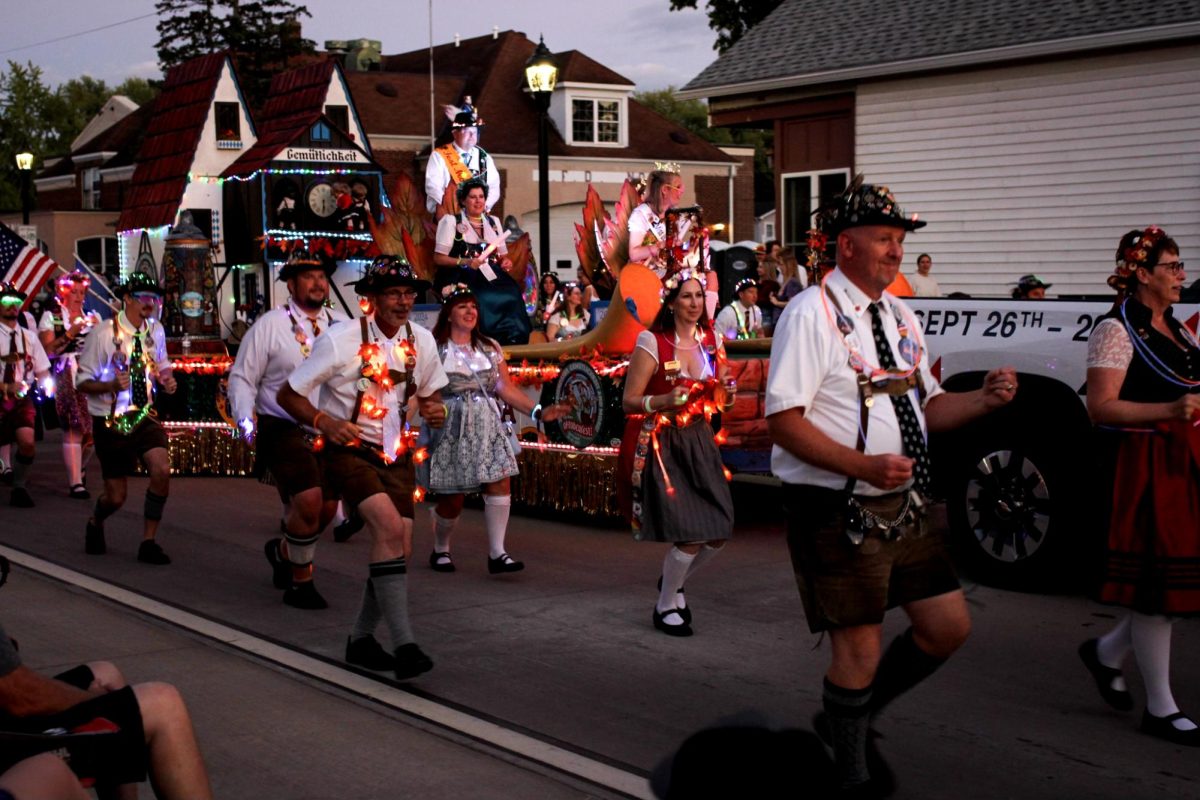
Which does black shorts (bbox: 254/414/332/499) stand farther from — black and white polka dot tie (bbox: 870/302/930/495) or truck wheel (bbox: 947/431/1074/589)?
black and white polka dot tie (bbox: 870/302/930/495)

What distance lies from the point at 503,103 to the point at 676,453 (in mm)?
39366

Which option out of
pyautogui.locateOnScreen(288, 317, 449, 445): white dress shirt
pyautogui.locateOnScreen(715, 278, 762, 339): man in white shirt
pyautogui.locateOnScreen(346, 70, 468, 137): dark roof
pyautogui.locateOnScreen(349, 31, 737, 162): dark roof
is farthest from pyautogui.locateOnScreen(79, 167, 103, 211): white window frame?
pyautogui.locateOnScreen(288, 317, 449, 445): white dress shirt

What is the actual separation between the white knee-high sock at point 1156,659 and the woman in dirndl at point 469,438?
438cm

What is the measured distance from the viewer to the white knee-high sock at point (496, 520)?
9391 mm

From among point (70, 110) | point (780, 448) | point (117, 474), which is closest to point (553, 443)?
point (117, 474)

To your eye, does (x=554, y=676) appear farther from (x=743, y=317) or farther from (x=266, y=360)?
(x=743, y=317)

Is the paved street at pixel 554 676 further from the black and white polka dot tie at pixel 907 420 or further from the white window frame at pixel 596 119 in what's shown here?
the white window frame at pixel 596 119

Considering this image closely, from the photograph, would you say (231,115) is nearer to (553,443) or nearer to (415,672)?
(553,443)

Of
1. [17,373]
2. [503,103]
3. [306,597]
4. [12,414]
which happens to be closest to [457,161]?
[17,373]

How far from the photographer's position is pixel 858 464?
15.0 feet

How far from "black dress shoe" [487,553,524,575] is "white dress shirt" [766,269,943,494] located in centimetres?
467

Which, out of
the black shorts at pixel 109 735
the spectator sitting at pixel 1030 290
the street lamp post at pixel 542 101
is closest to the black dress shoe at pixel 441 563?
the spectator sitting at pixel 1030 290

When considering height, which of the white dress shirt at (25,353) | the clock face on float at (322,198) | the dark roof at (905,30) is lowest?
the white dress shirt at (25,353)

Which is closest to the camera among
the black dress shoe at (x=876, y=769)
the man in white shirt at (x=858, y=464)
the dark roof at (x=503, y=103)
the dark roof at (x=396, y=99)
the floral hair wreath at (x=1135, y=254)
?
the man in white shirt at (x=858, y=464)
